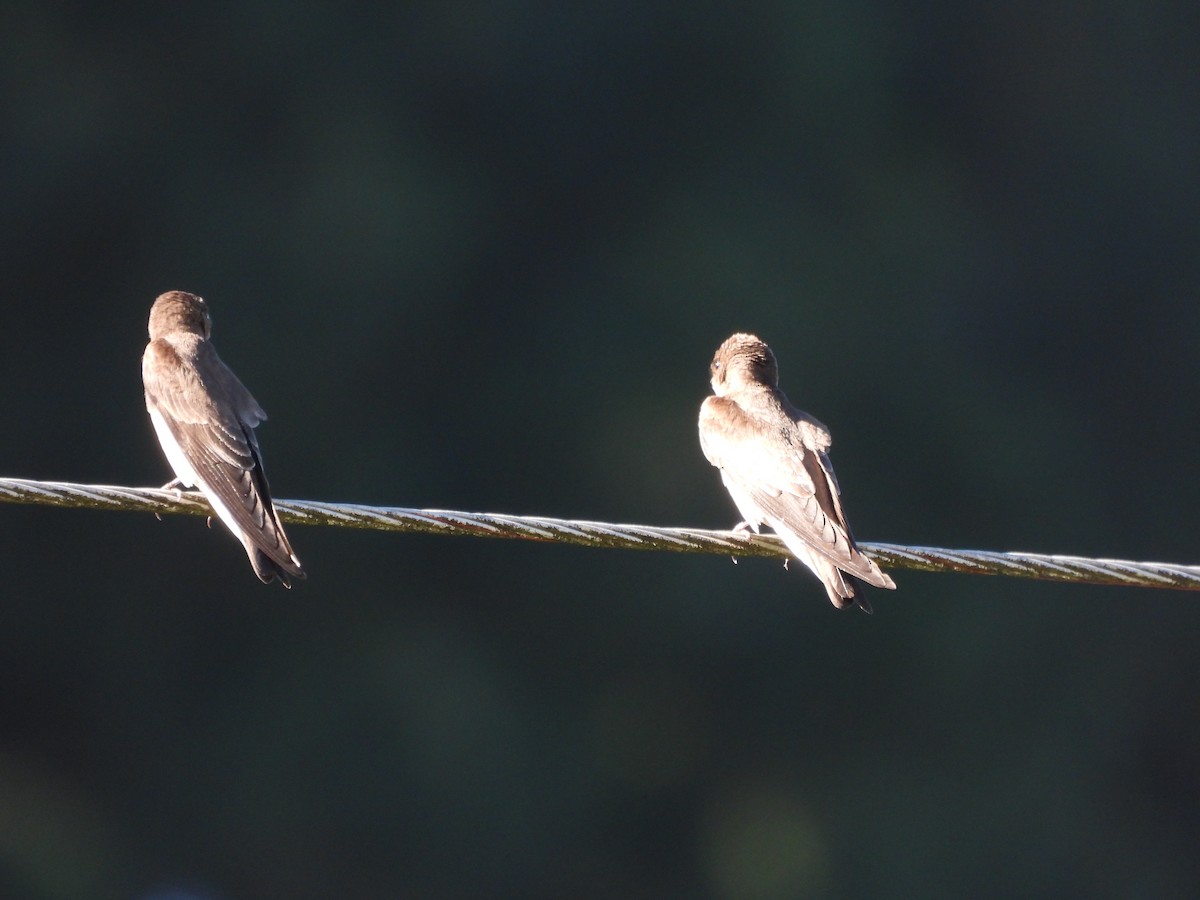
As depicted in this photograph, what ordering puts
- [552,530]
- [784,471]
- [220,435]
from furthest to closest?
[784,471] → [220,435] → [552,530]

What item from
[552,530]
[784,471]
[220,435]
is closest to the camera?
[552,530]

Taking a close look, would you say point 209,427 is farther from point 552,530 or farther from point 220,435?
point 552,530

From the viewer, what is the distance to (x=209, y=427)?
682cm

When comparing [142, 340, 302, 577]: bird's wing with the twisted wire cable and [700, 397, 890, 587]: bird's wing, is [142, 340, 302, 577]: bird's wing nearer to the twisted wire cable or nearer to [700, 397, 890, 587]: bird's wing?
the twisted wire cable

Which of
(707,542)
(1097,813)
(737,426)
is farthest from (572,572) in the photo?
(707,542)

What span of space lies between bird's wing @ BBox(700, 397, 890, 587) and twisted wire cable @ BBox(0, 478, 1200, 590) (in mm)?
892

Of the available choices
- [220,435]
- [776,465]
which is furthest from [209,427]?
[776,465]

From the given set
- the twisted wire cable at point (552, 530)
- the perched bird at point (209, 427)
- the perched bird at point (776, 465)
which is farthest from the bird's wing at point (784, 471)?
the perched bird at point (209, 427)

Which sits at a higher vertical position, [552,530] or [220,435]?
[220,435]

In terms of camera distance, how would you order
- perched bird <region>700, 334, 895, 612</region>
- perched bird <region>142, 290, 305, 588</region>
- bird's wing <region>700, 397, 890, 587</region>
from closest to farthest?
perched bird <region>142, 290, 305, 588</region> < perched bird <region>700, 334, 895, 612</region> < bird's wing <region>700, 397, 890, 587</region>

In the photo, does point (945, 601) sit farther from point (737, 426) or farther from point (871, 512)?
point (737, 426)

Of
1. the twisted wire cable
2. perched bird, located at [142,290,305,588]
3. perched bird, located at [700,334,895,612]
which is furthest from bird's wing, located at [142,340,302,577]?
perched bird, located at [700,334,895,612]

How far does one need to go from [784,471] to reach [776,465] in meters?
0.06

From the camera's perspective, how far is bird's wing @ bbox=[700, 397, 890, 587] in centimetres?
652
